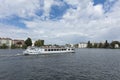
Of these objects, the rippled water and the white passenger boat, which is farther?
the white passenger boat

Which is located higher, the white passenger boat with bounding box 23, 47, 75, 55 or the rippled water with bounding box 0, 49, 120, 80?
the white passenger boat with bounding box 23, 47, 75, 55

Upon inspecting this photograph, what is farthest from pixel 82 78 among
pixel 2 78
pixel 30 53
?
pixel 30 53

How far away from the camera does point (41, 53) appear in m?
116

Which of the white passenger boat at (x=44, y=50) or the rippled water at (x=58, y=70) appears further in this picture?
the white passenger boat at (x=44, y=50)

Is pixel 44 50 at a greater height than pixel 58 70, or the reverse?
pixel 44 50

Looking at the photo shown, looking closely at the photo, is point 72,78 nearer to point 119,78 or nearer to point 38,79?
point 38,79

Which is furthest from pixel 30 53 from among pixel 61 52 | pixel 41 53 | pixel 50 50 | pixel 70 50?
pixel 70 50

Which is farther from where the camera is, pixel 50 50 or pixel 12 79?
pixel 50 50

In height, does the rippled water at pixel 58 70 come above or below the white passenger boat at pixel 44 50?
below

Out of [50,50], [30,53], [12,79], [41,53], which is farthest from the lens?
[50,50]

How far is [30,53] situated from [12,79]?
71672 millimetres

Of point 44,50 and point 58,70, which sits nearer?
point 58,70

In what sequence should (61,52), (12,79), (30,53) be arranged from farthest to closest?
(61,52), (30,53), (12,79)

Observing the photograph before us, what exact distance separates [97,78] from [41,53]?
78594 mm
